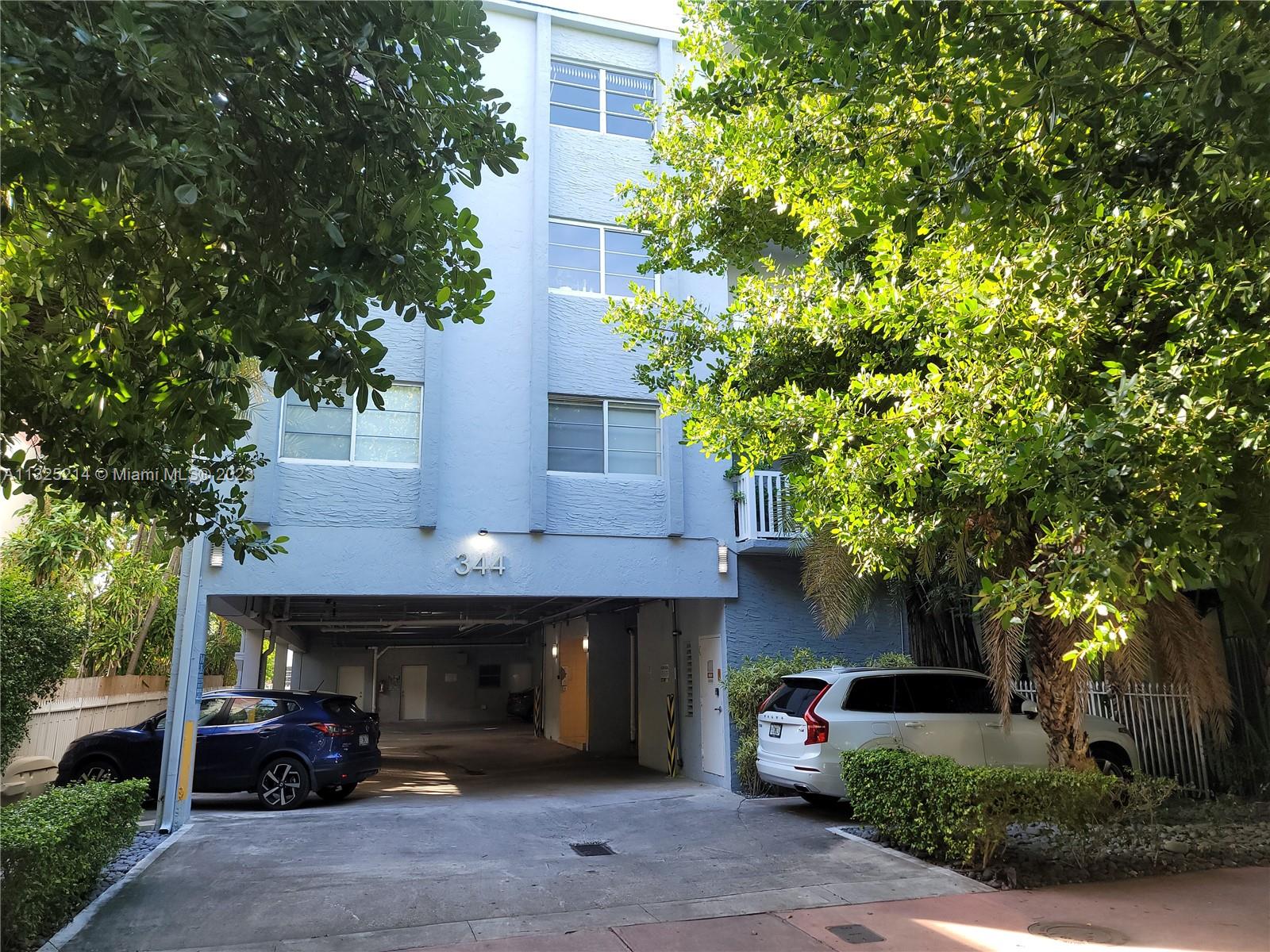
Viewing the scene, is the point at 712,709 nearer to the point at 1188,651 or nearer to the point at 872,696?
the point at 872,696

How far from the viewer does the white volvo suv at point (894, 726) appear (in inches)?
401

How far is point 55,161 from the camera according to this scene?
3748 millimetres

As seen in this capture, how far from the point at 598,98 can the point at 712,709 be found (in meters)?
10.4

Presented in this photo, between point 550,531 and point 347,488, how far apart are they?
287 centimetres

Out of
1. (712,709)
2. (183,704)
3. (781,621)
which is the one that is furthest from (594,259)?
(183,704)

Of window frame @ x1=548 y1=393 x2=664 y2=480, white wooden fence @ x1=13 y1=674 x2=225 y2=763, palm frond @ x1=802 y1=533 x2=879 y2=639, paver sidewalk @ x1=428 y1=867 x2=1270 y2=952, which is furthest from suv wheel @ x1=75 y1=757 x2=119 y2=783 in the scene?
palm frond @ x1=802 y1=533 x2=879 y2=639

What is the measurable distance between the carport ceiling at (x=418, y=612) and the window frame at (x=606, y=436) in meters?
3.12

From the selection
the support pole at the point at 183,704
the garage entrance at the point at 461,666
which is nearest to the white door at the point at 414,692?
the garage entrance at the point at 461,666

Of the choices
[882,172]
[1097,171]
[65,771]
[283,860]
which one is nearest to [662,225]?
[882,172]

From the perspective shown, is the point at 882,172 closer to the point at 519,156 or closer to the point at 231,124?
the point at 519,156

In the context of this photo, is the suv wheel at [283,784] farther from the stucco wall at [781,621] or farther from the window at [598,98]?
the window at [598,98]

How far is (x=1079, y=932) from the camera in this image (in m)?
6.05

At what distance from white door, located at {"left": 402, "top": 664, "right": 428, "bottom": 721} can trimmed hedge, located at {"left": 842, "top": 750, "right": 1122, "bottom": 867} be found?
27502 mm

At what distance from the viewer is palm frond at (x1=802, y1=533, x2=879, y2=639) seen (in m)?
11.2
